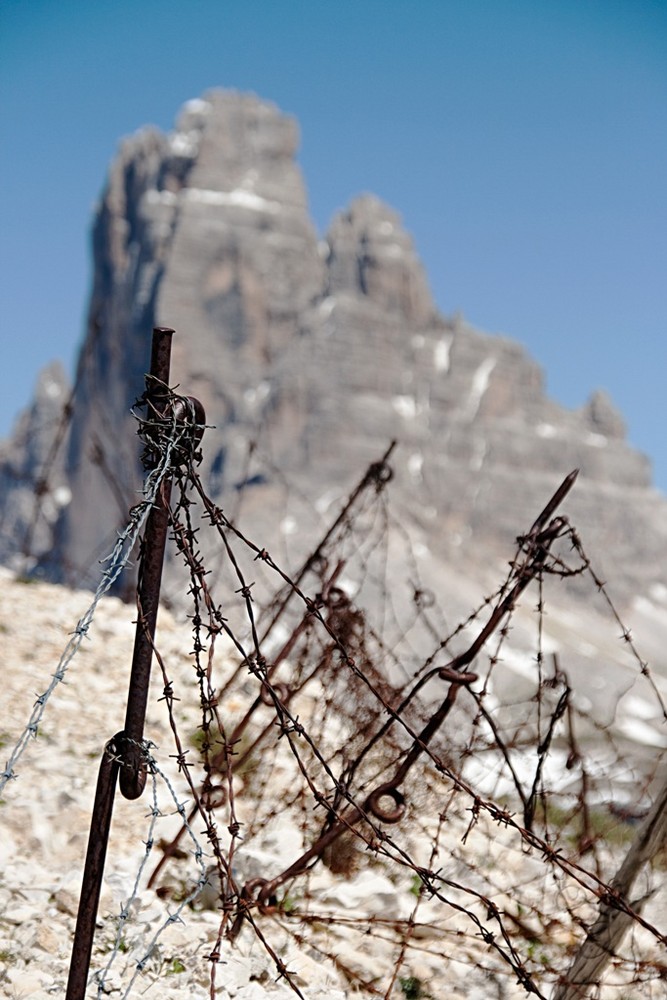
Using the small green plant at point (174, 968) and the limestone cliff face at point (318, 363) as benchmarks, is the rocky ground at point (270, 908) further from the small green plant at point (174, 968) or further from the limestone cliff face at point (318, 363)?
the limestone cliff face at point (318, 363)

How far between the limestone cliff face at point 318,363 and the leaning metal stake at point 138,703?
98.8 metres

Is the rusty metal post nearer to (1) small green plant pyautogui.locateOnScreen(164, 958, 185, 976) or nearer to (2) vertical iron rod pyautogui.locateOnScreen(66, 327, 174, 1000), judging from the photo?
(2) vertical iron rod pyautogui.locateOnScreen(66, 327, 174, 1000)

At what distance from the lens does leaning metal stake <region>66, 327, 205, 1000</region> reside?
2482 millimetres

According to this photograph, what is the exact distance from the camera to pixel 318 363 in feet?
363

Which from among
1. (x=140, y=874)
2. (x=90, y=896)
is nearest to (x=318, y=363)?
(x=140, y=874)

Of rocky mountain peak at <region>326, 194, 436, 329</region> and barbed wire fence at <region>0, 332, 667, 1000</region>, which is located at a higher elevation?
rocky mountain peak at <region>326, 194, 436, 329</region>

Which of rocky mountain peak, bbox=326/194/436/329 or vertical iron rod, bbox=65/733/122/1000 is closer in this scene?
vertical iron rod, bbox=65/733/122/1000

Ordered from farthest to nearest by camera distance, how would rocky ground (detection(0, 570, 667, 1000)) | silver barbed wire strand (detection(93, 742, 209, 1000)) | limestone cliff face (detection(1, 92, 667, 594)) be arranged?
limestone cliff face (detection(1, 92, 667, 594)), rocky ground (detection(0, 570, 667, 1000)), silver barbed wire strand (detection(93, 742, 209, 1000))

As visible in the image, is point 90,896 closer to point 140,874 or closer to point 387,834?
point 140,874

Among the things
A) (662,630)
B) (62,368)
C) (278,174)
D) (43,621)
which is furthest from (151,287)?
(43,621)

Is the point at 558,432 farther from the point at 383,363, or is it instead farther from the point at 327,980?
the point at 327,980

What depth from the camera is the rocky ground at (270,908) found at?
3.29 m

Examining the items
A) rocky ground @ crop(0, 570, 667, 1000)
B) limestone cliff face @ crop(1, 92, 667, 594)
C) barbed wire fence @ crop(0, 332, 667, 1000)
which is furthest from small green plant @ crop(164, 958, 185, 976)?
limestone cliff face @ crop(1, 92, 667, 594)

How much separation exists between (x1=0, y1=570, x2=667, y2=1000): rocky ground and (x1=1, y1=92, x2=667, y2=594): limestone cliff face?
9630 centimetres
